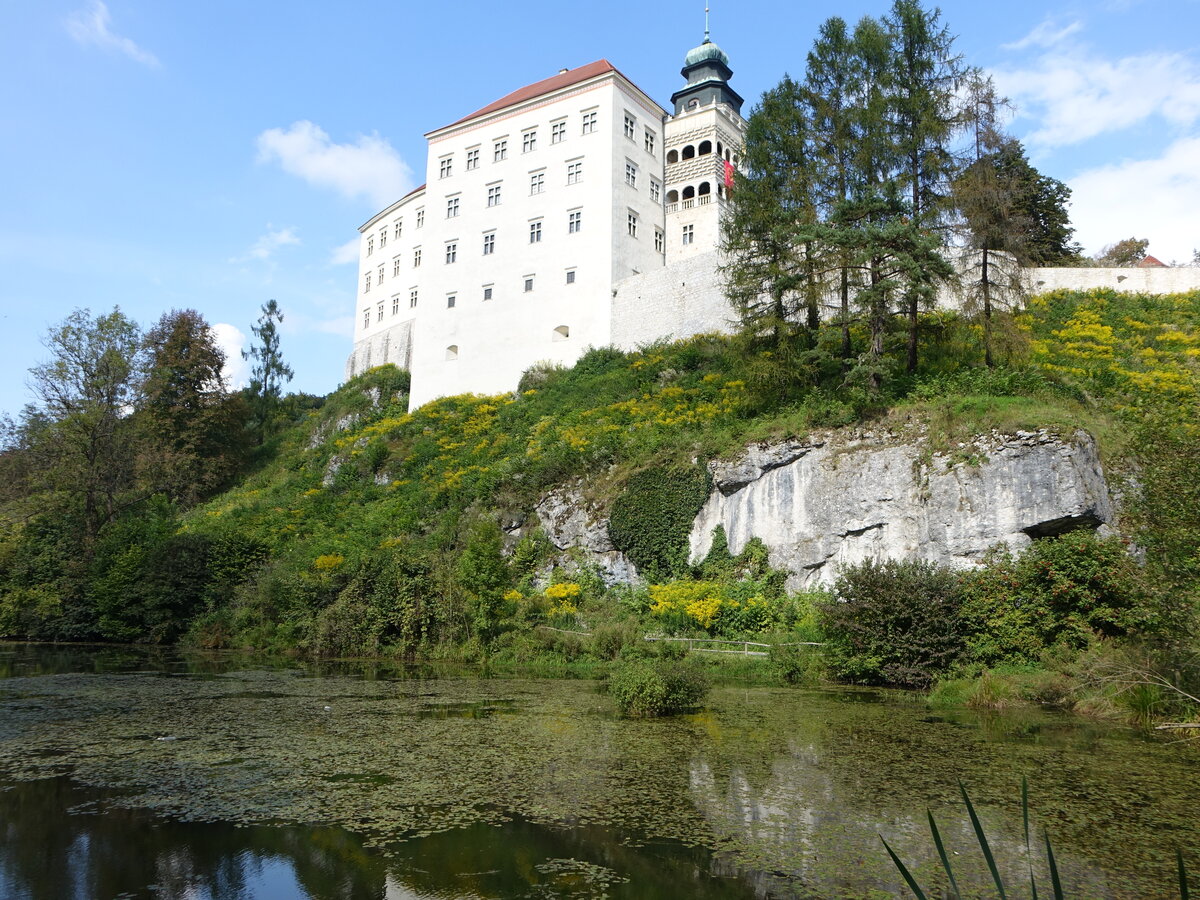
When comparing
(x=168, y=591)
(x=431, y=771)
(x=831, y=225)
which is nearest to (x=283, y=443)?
(x=168, y=591)

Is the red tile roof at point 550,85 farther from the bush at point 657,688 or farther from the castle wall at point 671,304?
the bush at point 657,688

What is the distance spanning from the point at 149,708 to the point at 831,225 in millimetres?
20146

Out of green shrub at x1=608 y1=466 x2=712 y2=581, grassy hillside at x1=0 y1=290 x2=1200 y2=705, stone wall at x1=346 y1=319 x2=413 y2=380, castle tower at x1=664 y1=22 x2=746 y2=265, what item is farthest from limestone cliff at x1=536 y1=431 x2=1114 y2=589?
stone wall at x1=346 y1=319 x2=413 y2=380

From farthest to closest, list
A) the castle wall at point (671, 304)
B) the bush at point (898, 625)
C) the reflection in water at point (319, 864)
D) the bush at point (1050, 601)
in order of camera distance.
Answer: the castle wall at point (671, 304) → the bush at point (898, 625) → the bush at point (1050, 601) → the reflection in water at point (319, 864)

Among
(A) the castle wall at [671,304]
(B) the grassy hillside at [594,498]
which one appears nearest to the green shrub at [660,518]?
(B) the grassy hillside at [594,498]

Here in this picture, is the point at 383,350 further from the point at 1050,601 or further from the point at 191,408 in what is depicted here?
the point at 1050,601

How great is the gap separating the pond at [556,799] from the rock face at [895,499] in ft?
19.2

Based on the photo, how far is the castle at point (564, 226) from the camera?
37.3 m

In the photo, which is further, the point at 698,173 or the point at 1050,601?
the point at 698,173

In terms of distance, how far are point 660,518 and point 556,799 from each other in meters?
15.5

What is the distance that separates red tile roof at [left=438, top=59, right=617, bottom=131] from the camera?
40156mm

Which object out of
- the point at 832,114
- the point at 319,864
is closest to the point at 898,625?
the point at 319,864

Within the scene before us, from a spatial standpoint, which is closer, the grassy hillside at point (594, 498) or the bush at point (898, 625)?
the bush at point (898, 625)

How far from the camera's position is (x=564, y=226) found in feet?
128
